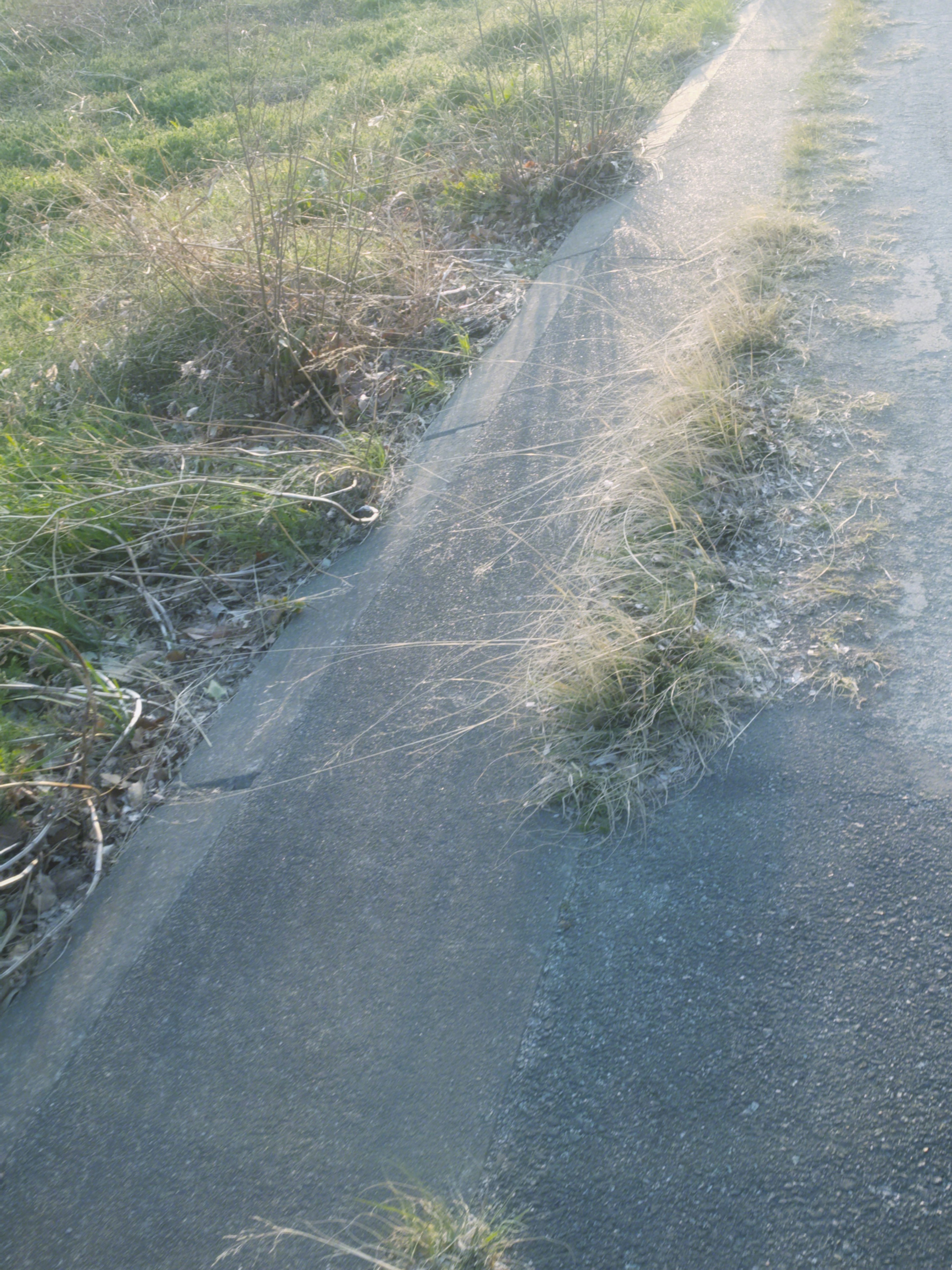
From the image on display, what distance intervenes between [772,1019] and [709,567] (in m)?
1.65

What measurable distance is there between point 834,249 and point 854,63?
378 cm

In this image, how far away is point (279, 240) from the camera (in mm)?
4637

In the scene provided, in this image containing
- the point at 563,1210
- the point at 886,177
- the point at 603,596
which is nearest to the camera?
the point at 563,1210

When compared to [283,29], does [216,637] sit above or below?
below

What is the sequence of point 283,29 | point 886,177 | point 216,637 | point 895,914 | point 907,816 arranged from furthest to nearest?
1. point 283,29
2. point 886,177
3. point 216,637
4. point 907,816
5. point 895,914

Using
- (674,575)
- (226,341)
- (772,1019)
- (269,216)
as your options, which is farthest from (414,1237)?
(269,216)

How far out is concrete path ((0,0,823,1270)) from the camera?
6.58ft

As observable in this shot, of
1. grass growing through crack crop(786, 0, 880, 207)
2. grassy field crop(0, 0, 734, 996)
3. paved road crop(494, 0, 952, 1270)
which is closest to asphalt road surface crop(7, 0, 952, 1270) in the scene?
paved road crop(494, 0, 952, 1270)

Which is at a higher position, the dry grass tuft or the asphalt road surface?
the dry grass tuft

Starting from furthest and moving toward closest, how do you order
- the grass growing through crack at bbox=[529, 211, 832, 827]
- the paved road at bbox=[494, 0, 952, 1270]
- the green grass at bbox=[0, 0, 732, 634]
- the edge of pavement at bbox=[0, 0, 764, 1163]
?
the green grass at bbox=[0, 0, 732, 634]
the grass growing through crack at bbox=[529, 211, 832, 827]
the edge of pavement at bbox=[0, 0, 764, 1163]
the paved road at bbox=[494, 0, 952, 1270]

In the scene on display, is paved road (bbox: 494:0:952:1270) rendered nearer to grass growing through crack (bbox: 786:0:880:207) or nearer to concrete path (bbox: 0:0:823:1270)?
concrete path (bbox: 0:0:823:1270)

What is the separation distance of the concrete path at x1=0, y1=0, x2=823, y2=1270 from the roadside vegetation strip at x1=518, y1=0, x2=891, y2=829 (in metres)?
0.22

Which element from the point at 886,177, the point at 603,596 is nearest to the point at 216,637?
the point at 603,596

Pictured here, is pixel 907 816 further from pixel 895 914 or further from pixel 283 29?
pixel 283 29
